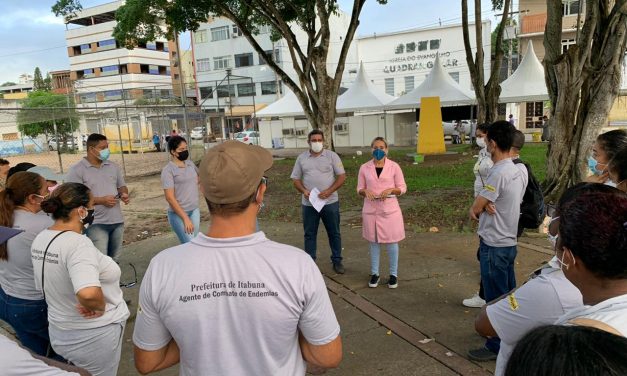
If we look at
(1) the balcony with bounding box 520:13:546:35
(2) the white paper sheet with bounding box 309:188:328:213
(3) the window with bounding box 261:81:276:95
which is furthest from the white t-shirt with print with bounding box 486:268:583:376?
(3) the window with bounding box 261:81:276:95

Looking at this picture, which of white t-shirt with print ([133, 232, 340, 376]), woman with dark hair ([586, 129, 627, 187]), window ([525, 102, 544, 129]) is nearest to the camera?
white t-shirt with print ([133, 232, 340, 376])

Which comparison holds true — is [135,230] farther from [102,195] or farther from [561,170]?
[561,170]

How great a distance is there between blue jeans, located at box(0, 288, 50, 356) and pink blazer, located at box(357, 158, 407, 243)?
313cm

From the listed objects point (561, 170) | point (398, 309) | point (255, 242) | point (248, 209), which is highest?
point (248, 209)

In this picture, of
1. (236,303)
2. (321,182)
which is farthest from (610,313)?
(321,182)

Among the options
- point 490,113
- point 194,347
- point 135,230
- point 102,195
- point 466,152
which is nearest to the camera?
point 194,347

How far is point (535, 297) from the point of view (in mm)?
1721

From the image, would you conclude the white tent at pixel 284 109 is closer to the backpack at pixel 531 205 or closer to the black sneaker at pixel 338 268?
the black sneaker at pixel 338 268

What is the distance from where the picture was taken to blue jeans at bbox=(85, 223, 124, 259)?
4.70 meters

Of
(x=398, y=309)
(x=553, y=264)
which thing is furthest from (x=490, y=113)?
(x=553, y=264)

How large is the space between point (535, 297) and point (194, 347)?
130 centimetres

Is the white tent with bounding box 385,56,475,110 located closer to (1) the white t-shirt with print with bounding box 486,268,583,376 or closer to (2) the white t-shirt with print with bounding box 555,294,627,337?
(1) the white t-shirt with print with bounding box 486,268,583,376

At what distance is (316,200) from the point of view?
5.28m

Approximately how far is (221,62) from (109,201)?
45.9 meters
